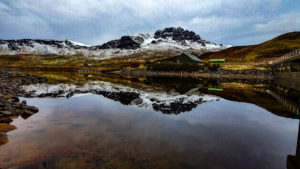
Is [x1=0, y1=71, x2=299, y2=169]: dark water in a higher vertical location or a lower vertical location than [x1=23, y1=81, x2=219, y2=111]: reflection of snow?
lower

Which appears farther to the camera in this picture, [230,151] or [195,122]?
[195,122]

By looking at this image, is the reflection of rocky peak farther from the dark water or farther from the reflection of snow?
the dark water

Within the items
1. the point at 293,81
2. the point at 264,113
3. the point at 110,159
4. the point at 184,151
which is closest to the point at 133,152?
the point at 110,159

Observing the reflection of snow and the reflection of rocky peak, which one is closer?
the reflection of rocky peak

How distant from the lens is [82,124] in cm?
1188

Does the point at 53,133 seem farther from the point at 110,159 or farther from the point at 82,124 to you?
the point at 110,159

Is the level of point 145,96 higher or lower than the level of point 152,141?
higher

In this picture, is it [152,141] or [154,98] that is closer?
[152,141]

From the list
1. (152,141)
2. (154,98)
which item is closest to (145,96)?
(154,98)

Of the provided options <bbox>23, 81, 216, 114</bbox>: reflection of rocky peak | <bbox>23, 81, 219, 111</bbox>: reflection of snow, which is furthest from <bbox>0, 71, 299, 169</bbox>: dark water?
<bbox>23, 81, 219, 111</bbox>: reflection of snow

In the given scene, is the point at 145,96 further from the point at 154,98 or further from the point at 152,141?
the point at 152,141

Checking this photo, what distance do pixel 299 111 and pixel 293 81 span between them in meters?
26.2

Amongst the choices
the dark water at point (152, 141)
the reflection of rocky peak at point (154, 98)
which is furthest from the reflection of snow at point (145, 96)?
the dark water at point (152, 141)

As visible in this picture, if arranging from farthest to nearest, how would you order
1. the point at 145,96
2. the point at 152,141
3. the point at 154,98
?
the point at 145,96
the point at 154,98
the point at 152,141
